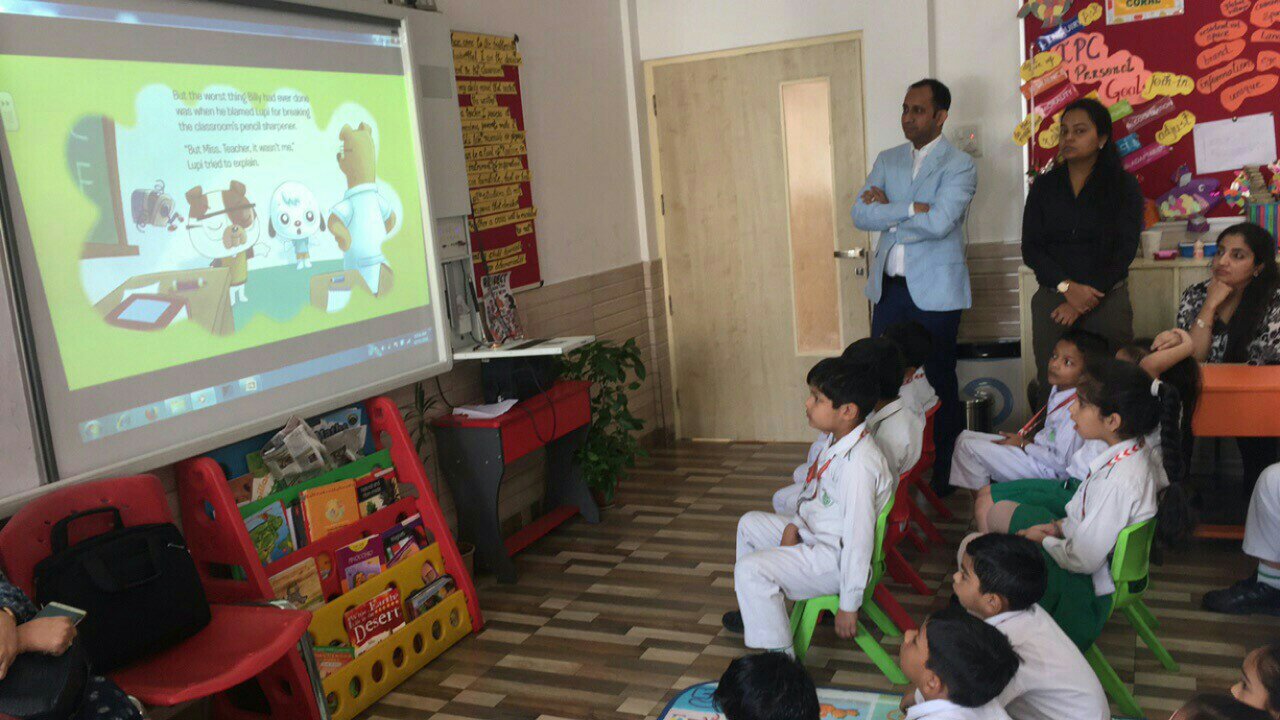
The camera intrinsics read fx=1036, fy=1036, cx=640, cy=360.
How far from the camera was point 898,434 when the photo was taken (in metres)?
3.13

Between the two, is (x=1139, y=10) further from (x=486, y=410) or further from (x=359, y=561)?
(x=359, y=561)

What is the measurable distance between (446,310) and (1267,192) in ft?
11.3

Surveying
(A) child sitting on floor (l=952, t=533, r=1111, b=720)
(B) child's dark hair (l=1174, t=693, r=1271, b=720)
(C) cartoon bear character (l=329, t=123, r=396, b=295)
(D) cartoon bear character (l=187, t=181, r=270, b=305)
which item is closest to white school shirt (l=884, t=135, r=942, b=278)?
(C) cartoon bear character (l=329, t=123, r=396, b=295)

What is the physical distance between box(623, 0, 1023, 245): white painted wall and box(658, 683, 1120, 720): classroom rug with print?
278 centimetres

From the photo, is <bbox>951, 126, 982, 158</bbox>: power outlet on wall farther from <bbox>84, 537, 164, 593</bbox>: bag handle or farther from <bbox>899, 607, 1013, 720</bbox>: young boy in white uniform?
<bbox>84, 537, 164, 593</bbox>: bag handle

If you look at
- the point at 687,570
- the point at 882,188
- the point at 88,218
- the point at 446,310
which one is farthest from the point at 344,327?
the point at 882,188

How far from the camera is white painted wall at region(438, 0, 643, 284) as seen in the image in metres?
4.63

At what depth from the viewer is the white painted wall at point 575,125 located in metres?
4.63

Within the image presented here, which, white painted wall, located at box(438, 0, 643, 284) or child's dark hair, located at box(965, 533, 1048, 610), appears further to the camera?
white painted wall, located at box(438, 0, 643, 284)

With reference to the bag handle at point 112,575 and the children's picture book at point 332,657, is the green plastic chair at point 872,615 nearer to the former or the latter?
the children's picture book at point 332,657

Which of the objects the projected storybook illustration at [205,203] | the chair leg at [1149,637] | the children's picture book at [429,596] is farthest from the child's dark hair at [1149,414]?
the projected storybook illustration at [205,203]

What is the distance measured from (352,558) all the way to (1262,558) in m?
2.76

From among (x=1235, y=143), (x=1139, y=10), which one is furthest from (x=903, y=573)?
(x=1139, y=10)

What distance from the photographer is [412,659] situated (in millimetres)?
3178
